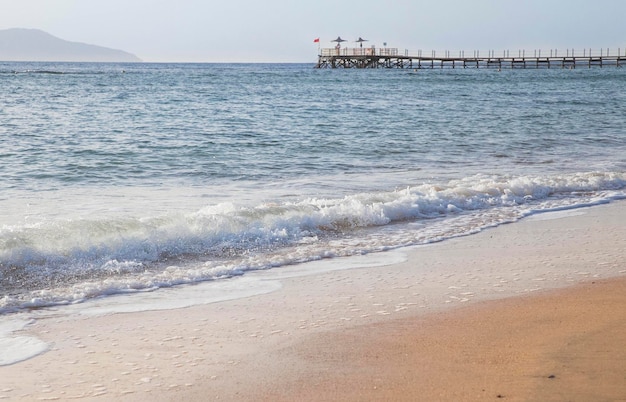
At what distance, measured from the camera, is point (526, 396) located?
3.63 m

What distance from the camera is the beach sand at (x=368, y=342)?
3.79 metres

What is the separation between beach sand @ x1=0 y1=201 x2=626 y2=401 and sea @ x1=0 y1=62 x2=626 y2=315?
3.08ft

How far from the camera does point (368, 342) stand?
4.49m

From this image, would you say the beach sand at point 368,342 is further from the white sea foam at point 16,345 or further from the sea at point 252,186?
the sea at point 252,186

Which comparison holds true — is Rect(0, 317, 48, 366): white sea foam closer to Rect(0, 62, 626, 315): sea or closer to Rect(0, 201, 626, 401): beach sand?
Rect(0, 201, 626, 401): beach sand

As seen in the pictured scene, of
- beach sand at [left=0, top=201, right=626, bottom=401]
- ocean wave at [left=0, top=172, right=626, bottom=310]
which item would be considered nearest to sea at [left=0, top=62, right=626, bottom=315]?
ocean wave at [left=0, top=172, right=626, bottom=310]

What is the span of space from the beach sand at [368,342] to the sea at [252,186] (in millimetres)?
938

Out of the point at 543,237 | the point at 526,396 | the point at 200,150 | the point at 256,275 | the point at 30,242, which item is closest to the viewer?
the point at 526,396

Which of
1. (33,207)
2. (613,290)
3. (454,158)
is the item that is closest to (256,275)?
(613,290)

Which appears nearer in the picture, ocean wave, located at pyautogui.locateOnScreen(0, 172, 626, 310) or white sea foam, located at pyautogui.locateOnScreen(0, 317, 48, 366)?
white sea foam, located at pyautogui.locateOnScreen(0, 317, 48, 366)

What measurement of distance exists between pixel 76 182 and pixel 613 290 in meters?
8.88

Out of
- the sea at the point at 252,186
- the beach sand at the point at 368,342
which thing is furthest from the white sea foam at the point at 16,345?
the sea at the point at 252,186

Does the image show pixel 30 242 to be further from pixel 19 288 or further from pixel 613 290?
pixel 613 290

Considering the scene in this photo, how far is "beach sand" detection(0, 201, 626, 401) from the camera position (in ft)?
12.4
